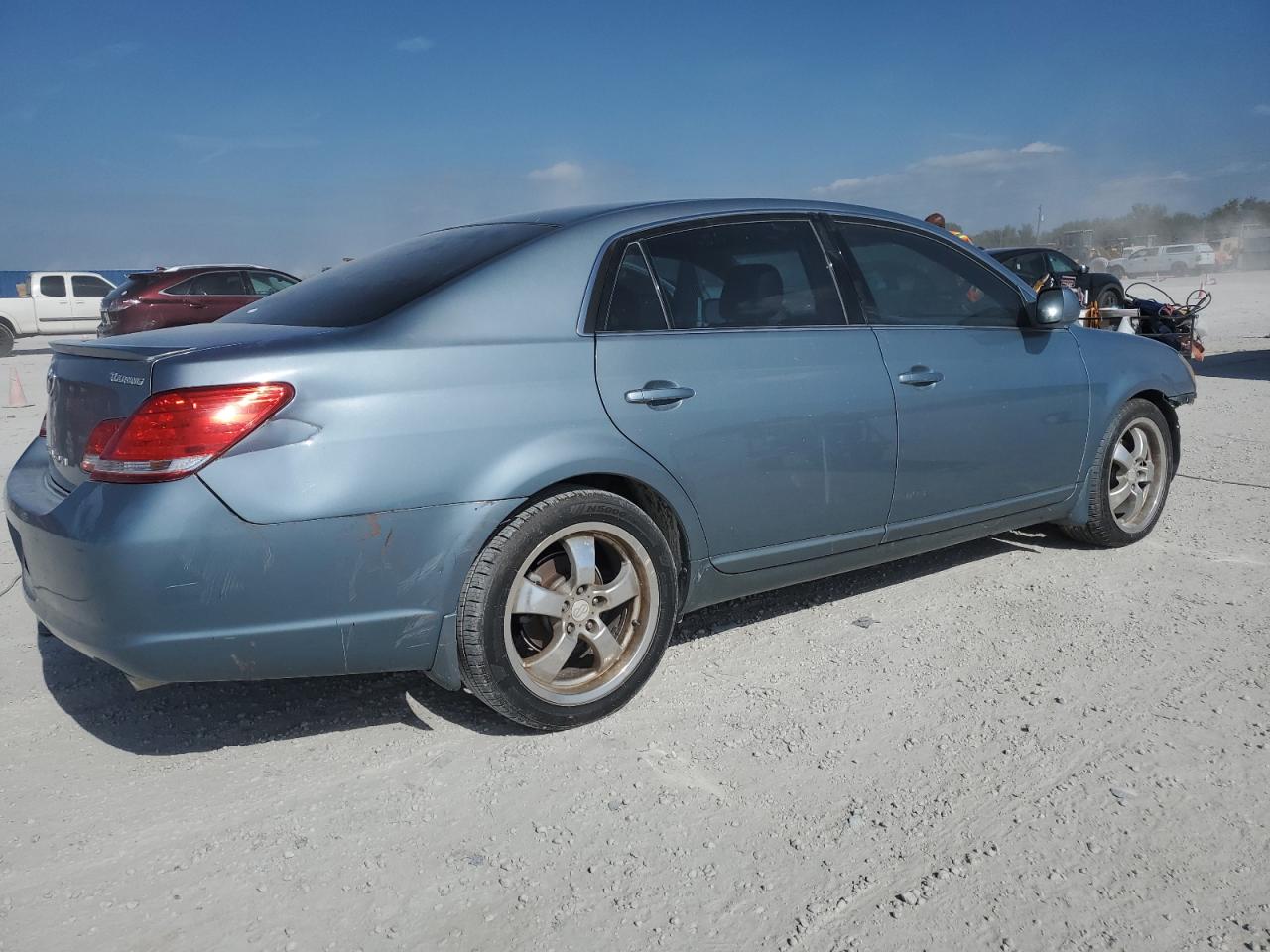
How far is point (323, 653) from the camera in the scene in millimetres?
2650

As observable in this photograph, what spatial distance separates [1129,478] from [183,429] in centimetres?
406

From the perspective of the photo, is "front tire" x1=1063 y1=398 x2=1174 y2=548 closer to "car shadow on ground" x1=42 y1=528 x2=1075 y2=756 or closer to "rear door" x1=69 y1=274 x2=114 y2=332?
"car shadow on ground" x1=42 y1=528 x2=1075 y2=756

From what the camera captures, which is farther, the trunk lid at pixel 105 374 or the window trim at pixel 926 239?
the window trim at pixel 926 239

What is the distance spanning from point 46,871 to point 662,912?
1.43m

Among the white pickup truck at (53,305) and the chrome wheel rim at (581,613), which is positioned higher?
the white pickup truck at (53,305)

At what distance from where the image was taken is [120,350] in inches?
105

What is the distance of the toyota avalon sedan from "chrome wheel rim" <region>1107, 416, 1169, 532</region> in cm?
65

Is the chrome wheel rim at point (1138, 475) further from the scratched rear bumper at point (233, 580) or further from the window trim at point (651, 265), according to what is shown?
the scratched rear bumper at point (233, 580)

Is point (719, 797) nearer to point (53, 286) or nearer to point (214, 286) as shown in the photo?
point (214, 286)

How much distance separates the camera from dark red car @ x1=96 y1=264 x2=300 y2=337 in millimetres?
16281

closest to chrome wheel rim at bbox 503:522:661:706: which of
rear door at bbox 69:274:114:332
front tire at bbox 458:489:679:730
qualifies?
front tire at bbox 458:489:679:730

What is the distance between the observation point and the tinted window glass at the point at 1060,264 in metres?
16.5

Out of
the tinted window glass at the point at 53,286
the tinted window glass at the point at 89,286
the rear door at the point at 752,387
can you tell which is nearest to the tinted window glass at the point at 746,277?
the rear door at the point at 752,387

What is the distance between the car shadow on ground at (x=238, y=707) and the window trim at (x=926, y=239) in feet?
4.41
